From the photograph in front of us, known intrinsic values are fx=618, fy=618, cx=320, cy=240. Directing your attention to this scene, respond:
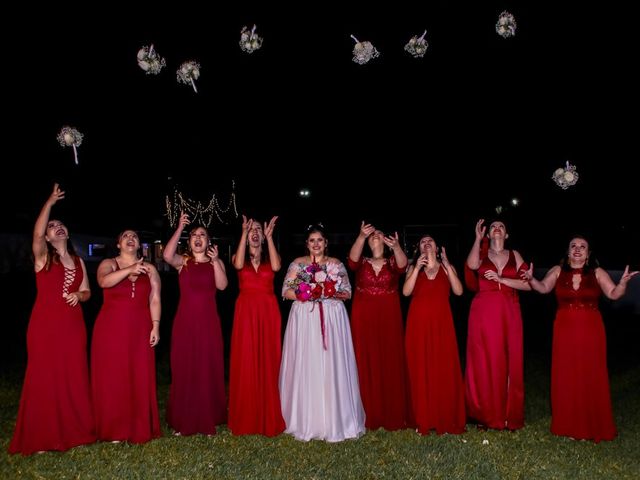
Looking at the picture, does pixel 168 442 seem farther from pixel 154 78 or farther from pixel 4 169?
pixel 4 169

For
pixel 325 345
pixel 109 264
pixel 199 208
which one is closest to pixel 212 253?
pixel 109 264

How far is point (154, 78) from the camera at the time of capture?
1583cm

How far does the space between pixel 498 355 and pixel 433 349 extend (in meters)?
0.74

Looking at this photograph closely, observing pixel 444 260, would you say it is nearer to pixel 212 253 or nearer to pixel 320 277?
pixel 320 277

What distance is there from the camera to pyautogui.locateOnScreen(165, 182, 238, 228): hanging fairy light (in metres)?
36.9

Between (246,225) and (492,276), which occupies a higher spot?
(246,225)

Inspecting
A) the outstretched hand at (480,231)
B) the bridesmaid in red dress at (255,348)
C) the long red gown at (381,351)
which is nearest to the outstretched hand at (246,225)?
the bridesmaid in red dress at (255,348)

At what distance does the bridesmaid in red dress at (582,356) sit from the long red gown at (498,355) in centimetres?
41

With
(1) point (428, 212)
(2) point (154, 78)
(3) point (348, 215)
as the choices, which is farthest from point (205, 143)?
(3) point (348, 215)

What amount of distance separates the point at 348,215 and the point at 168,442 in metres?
43.4

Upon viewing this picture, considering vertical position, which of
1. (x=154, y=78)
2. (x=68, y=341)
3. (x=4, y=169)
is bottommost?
(x=68, y=341)

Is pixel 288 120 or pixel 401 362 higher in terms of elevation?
pixel 288 120

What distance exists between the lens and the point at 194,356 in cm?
673

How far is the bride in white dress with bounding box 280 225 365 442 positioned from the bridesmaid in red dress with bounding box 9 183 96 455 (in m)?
2.10
